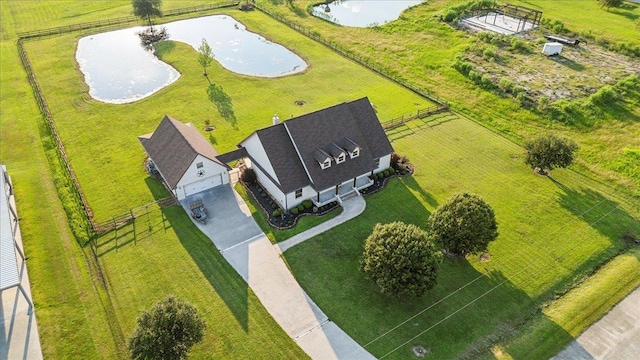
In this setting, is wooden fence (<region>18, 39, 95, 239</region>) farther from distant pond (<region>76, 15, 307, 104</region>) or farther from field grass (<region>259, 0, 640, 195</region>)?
field grass (<region>259, 0, 640, 195</region>)

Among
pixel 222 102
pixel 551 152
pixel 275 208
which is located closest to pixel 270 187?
pixel 275 208

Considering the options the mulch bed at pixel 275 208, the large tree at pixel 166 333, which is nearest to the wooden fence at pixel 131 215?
the mulch bed at pixel 275 208

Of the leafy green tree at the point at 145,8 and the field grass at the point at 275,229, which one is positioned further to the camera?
the leafy green tree at the point at 145,8

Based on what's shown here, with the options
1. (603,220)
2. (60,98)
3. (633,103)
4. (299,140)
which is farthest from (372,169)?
(60,98)

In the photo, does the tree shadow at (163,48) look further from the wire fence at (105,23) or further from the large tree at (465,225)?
the large tree at (465,225)

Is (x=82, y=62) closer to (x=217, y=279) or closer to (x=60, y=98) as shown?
(x=60, y=98)

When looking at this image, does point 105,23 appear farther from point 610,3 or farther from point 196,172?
point 610,3

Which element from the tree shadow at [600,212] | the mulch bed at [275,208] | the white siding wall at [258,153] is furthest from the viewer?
the white siding wall at [258,153]
